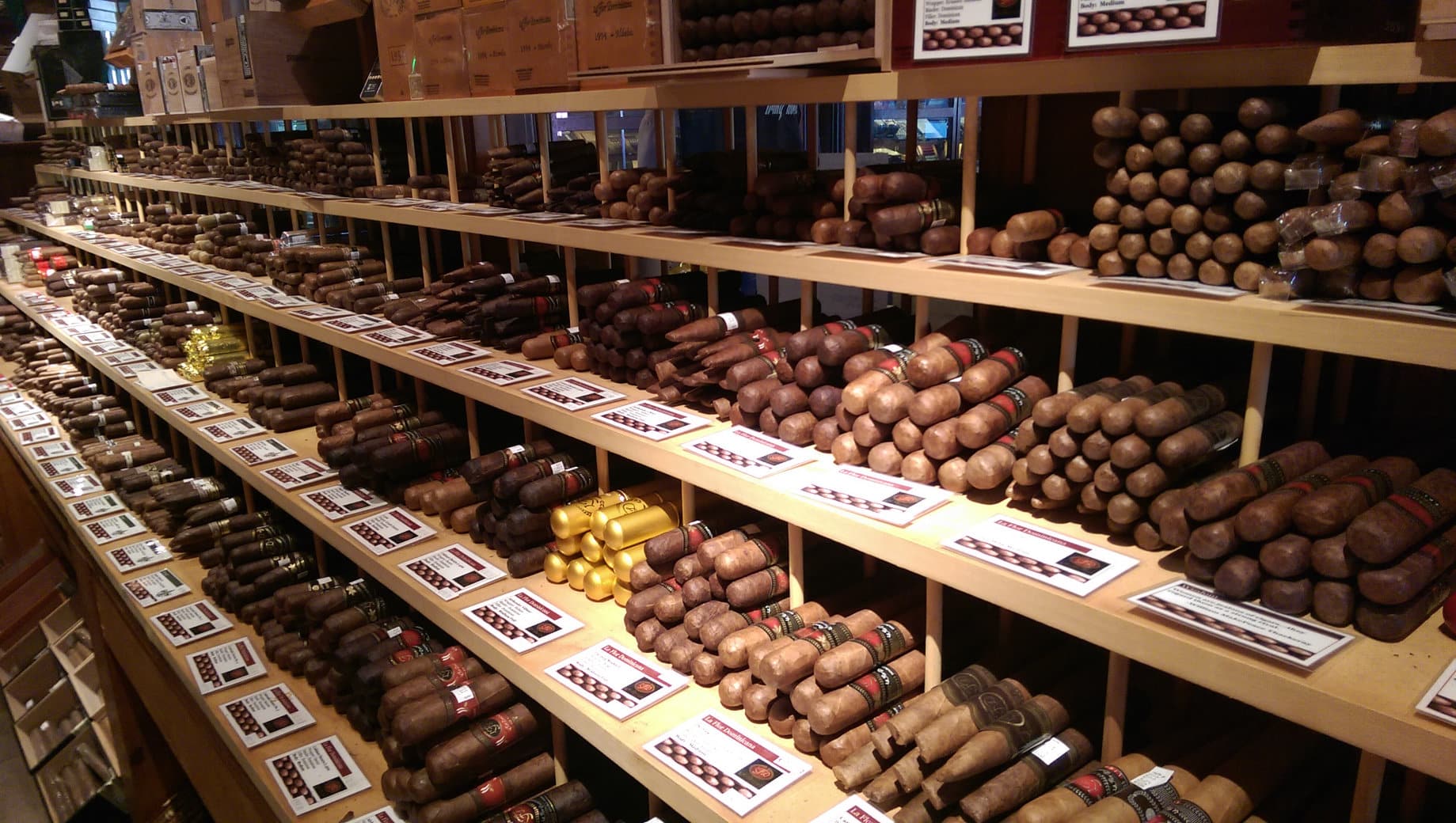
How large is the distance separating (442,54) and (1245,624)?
10.3 feet

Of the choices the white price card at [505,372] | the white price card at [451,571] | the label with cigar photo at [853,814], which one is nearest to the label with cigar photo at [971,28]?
the label with cigar photo at [853,814]

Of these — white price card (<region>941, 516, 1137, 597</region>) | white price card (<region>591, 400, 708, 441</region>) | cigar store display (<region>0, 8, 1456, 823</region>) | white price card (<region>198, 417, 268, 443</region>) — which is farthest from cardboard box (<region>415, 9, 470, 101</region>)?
white price card (<region>941, 516, 1137, 597</region>)

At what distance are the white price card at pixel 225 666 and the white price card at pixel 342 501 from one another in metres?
0.56

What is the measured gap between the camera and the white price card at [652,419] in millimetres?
2309

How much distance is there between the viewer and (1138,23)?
1.57 m

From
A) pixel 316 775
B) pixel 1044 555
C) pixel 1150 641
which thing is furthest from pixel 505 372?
pixel 1150 641

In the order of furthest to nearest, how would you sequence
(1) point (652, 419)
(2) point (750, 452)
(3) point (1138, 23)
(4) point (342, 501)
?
(4) point (342, 501) → (1) point (652, 419) → (2) point (750, 452) → (3) point (1138, 23)

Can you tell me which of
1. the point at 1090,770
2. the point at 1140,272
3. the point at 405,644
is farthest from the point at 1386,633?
the point at 405,644

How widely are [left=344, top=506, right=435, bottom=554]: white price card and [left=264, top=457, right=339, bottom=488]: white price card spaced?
48 cm

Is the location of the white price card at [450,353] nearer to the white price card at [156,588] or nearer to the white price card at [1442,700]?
the white price card at [156,588]

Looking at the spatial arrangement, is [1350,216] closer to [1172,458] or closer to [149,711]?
[1172,458]

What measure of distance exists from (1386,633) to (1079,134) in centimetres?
126

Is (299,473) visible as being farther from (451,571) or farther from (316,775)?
(316,775)

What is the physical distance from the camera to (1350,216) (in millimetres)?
1350
